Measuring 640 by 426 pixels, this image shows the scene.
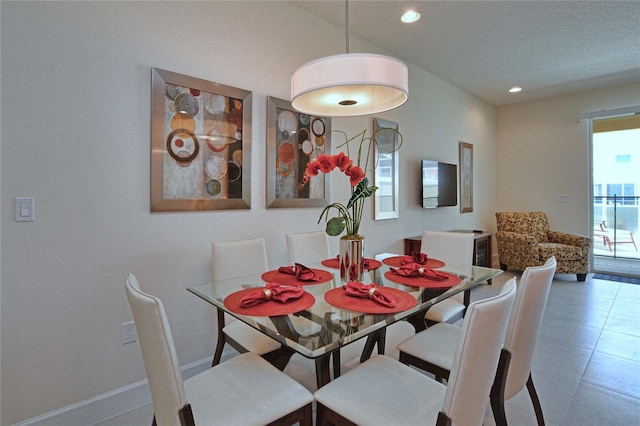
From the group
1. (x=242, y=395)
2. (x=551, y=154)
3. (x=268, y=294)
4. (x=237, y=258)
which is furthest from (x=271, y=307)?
(x=551, y=154)

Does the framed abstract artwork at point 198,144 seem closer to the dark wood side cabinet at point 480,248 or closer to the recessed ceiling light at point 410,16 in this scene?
the recessed ceiling light at point 410,16

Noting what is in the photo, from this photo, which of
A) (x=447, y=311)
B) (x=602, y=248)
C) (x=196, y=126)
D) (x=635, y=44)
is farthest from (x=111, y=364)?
(x=602, y=248)

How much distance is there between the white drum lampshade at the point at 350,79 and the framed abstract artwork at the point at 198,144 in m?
0.71

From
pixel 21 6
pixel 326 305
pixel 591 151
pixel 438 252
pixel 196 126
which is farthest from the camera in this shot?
pixel 591 151

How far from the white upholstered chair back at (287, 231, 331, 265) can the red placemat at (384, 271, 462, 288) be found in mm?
711

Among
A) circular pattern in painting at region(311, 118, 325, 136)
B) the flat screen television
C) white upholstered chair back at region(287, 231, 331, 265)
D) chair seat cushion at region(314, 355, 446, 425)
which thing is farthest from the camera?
the flat screen television

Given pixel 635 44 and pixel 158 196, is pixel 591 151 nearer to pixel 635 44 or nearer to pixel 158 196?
pixel 635 44

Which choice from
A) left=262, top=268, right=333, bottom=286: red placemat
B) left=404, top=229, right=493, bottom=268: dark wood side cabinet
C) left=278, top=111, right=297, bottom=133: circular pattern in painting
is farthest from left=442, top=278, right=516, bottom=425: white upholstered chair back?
left=404, top=229, right=493, bottom=268: dark wood side cabinet

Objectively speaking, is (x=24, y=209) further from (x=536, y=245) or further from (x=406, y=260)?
(x=536, y=245)

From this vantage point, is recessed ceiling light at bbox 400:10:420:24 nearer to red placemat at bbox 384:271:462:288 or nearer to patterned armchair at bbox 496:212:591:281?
red placemat at bbox 384:271:462:288

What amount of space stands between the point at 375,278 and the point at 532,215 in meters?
4.60

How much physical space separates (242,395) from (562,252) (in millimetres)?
5004

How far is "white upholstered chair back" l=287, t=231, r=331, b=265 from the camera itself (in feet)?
7.64

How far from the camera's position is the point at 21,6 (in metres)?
1.56
